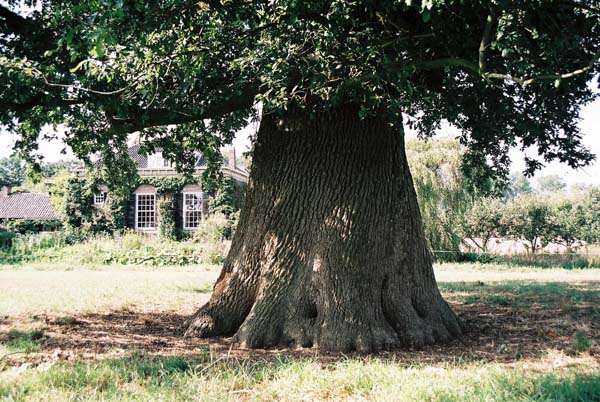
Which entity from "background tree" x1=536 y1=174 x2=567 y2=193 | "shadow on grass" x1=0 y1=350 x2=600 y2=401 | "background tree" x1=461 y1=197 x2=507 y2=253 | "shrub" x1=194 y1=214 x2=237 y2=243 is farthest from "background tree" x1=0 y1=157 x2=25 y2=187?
"background tree" x1=536 y1=174 x2=567 y2=193

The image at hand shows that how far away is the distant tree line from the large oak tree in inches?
639

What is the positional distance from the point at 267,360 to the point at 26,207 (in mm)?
53787

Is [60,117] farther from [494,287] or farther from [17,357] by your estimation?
[494,287]

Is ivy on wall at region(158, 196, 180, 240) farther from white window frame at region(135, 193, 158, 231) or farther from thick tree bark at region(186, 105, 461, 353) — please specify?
thick tree bark at region(186, 105, 461, 353)

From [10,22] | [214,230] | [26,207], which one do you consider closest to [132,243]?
[214,230]

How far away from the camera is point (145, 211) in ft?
114

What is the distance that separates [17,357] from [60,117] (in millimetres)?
4084

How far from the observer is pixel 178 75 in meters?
6.07

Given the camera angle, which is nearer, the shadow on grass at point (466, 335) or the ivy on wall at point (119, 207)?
the shadow on grass at point (466, 335)

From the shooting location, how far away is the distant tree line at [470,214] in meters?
25.1

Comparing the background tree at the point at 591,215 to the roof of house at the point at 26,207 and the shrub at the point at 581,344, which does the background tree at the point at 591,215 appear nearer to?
the shrub at the point at 581,344

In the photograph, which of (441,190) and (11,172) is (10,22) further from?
(11,172)

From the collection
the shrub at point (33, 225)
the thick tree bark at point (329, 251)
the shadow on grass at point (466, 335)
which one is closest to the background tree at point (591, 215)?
the shadow on grass at point (466, 335)

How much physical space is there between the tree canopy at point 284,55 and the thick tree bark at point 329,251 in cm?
63
